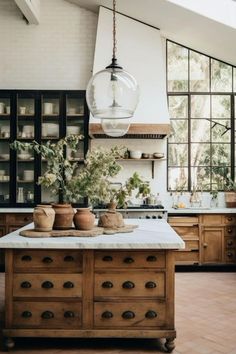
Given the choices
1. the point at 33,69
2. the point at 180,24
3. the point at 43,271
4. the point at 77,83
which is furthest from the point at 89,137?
the point at 43,271

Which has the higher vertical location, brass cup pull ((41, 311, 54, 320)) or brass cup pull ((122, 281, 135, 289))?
brass cup pull ((122, 281, 135, 289))

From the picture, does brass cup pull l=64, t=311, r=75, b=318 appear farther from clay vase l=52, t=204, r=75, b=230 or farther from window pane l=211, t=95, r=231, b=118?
window pane l=211, t=95, r=231, b=118

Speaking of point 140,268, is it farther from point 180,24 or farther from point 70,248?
point 180,24

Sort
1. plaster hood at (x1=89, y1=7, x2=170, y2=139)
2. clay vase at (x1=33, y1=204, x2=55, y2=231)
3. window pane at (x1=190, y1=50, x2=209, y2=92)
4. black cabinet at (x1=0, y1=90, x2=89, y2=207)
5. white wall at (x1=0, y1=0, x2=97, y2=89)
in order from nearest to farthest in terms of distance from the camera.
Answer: clay vase at (x1=33, y1=204, x2=55, y2=231), plaster hood at (x1=89, y1=7, x2=170, y2=139), black cabinet at (x1=0, y1=90, x2=89, y2=207), white wall at (x1=0, y1=0, x2=97, y2=89), window pane at (x1=190, y1=50, x2=209, y2=92)

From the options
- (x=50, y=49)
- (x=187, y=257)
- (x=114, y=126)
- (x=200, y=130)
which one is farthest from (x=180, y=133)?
(x=114, y=126)

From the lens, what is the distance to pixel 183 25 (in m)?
6.62

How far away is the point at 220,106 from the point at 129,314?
4989 millimetres

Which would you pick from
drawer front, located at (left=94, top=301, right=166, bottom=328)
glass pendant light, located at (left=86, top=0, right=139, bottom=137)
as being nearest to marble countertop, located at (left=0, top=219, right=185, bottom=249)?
drawer front, located at (left=94, top=301, right=166, bottom=328)

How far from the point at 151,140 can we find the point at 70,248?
429 centimetres

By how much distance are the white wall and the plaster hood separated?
554 mm

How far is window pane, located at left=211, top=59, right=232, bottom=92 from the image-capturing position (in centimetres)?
754

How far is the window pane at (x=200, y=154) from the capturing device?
7559mm

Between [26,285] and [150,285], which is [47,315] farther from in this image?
[150,285]

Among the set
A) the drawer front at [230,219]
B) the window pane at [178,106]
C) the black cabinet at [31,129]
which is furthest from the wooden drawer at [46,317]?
the window pane at [178,106]
